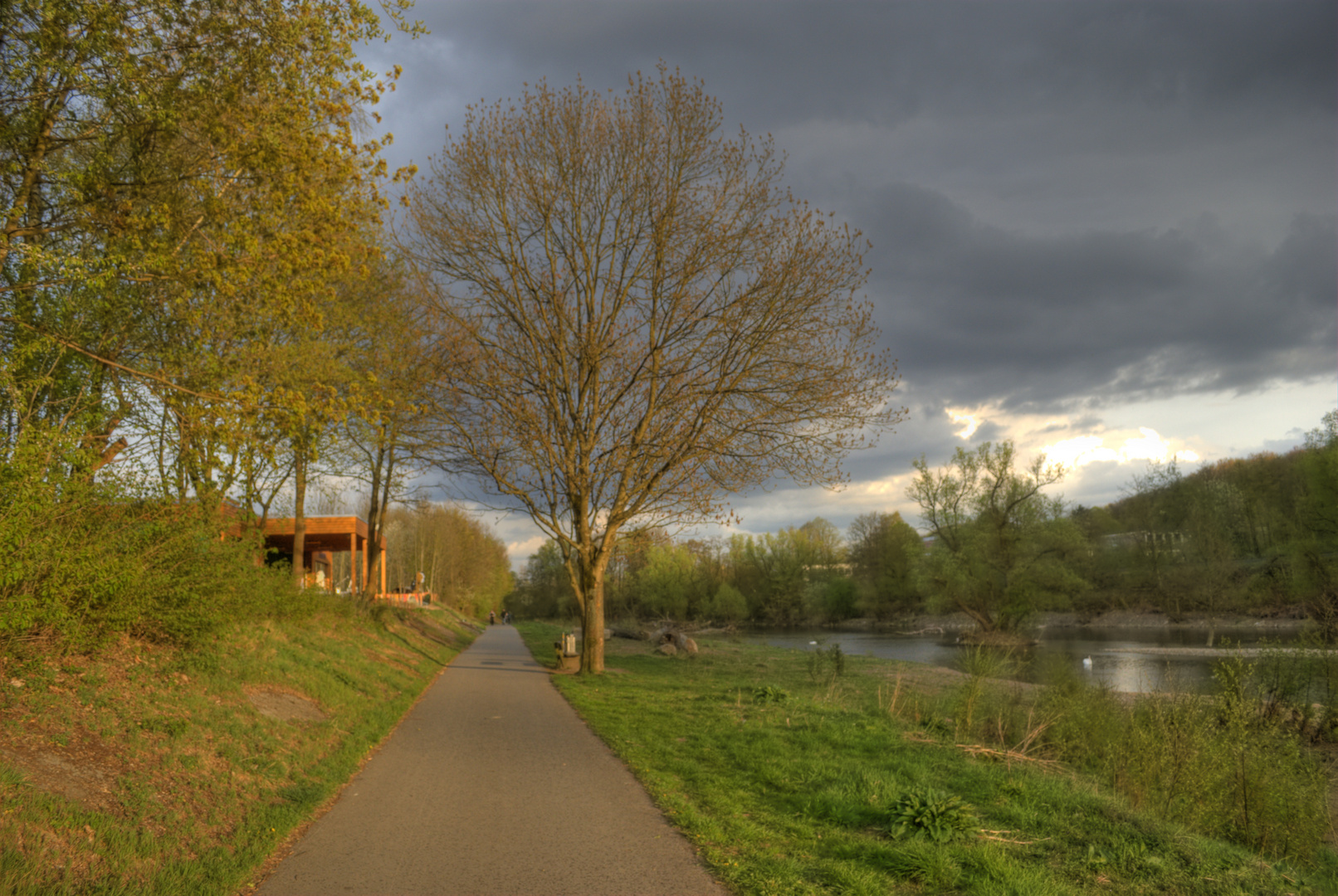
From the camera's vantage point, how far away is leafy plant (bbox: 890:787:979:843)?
5.79 m

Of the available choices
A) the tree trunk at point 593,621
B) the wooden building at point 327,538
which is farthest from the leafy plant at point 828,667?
the wooden building at point 327,538

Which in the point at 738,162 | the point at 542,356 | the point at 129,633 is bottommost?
the point at 129,633

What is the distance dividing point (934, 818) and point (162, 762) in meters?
6.29

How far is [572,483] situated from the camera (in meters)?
17.6

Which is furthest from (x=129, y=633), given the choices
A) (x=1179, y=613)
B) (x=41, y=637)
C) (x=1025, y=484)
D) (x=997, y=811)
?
(x=1179, y=613)

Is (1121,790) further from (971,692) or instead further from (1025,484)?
(1025,484)

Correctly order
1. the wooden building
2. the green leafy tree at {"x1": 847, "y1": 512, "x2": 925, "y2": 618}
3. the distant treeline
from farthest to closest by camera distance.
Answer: the green leafy tree at {"x1": 847, "y1": 512, "x2": 925, "y2": 618}, the distant treeline, the wooden building

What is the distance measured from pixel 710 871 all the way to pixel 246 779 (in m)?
4.52

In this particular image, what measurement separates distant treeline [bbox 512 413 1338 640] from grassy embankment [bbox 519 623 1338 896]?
7667mm

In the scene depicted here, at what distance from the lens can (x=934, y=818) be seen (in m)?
5.91

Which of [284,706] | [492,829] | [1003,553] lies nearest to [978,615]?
[1003,553]

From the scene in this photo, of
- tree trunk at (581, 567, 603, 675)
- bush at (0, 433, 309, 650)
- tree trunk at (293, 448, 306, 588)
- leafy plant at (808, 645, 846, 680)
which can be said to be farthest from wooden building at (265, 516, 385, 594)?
bush at (0, 433, 309, 650)

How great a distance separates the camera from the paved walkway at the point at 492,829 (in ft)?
16.4

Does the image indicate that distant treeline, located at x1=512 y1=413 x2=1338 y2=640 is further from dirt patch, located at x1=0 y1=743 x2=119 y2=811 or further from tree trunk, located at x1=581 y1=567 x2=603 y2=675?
dirt patch, located at x1=0 y1=743 x2=119 y2=811
